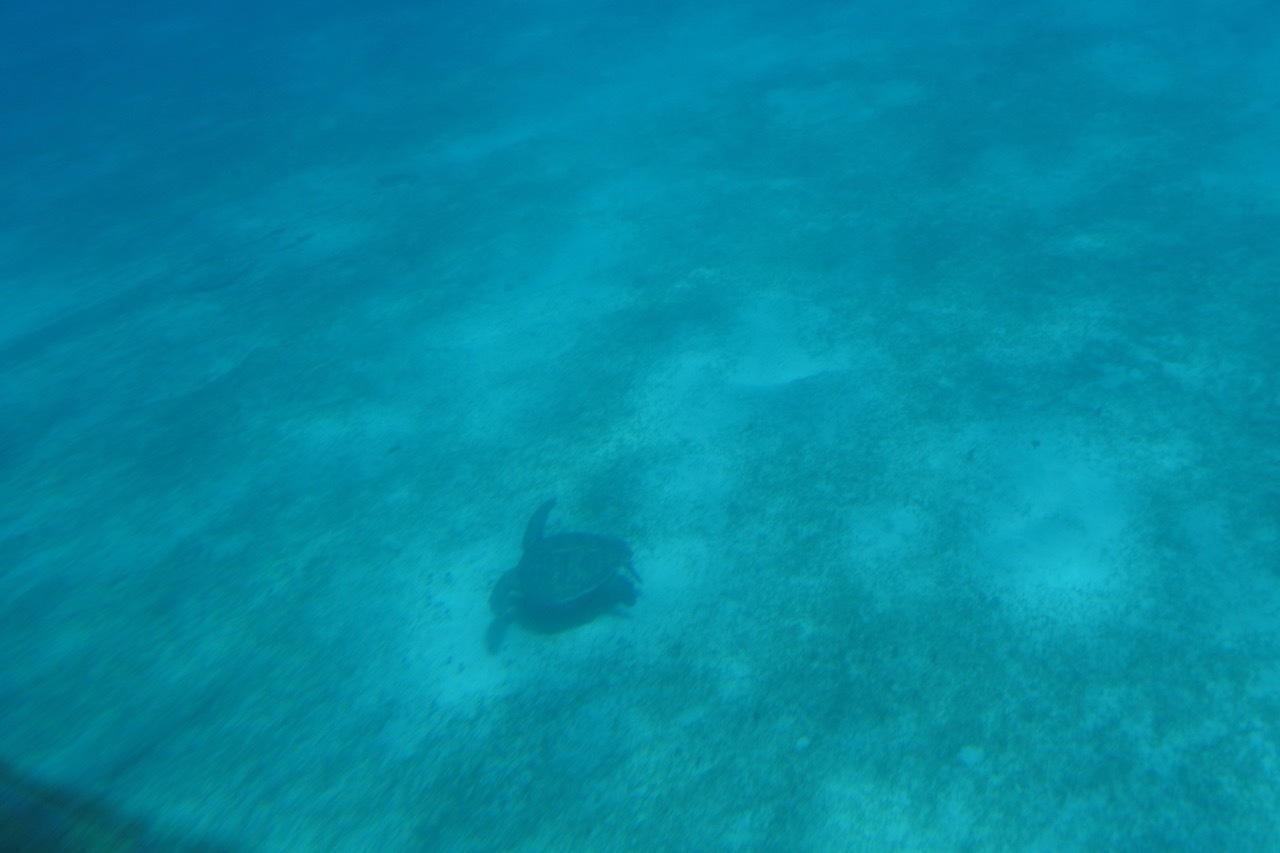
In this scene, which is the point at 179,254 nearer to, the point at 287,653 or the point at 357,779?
the point at 287,653

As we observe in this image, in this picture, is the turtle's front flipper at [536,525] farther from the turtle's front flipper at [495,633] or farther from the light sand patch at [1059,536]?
the light sand patch at [1059,536]

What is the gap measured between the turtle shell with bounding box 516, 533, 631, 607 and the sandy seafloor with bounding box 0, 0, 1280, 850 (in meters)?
0.31

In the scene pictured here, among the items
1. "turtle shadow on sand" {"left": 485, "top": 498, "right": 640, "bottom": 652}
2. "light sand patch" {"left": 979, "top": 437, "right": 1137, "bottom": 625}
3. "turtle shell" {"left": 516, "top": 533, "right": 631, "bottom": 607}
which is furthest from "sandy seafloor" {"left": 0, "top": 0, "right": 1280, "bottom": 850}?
"turtle shell" {"left": 516, "top": 533, "right": 631, "bottom": 607}

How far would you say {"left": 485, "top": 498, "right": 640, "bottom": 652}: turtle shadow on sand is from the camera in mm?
4270

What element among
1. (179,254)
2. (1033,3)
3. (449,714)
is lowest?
(449,714)

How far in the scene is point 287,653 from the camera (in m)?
4.49

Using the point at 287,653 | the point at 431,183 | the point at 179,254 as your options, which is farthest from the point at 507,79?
the point at 287,653

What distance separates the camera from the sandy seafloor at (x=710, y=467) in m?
3.52

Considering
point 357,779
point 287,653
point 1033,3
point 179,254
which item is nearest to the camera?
point 357,779

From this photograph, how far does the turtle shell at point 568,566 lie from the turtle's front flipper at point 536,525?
77 mm

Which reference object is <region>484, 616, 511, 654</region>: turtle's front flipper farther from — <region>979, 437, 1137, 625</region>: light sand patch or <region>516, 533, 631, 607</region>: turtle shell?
<region>979, 437, 1137, 625</region>: light sand patch

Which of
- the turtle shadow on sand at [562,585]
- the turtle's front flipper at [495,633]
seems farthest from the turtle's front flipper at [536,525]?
the turtle's front flipper at [495,633]

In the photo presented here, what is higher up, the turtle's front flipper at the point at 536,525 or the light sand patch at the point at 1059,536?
the turtle's front flipper at the point at 536,525

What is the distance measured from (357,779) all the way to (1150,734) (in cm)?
413
